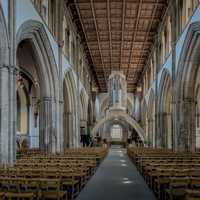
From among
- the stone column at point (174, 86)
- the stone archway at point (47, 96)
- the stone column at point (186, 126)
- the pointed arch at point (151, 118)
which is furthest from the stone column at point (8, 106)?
the pointed arch at point (151, 118)

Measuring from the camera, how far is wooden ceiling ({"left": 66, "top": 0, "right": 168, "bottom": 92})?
24.6m

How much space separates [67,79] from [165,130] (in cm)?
925

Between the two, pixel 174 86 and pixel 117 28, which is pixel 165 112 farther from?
pixel 174 86

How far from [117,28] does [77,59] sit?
15.7 feet

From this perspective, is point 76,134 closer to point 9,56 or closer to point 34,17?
point 34,17

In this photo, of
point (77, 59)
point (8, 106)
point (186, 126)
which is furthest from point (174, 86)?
point (8, 106)

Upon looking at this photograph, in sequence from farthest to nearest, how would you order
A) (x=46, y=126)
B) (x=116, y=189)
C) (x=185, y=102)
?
1. (x=185, y=102)
2. (x=46, y=126)
3. (x=116, y=189)

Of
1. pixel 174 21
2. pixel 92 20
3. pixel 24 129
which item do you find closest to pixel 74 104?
pixel 24 129

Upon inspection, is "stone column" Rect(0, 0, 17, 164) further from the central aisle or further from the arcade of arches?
the central aisle

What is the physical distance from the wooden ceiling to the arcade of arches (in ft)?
0.24

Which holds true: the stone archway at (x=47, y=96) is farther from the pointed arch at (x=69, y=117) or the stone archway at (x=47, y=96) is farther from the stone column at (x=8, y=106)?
the pointed arch at (x=69, y=117)

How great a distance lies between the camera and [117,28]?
1144 inches

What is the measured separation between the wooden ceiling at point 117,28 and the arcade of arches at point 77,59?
0.24ft

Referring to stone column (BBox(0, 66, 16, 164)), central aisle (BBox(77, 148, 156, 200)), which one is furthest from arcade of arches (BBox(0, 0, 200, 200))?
central aisle (BBox(77, 148, 156, 200))
